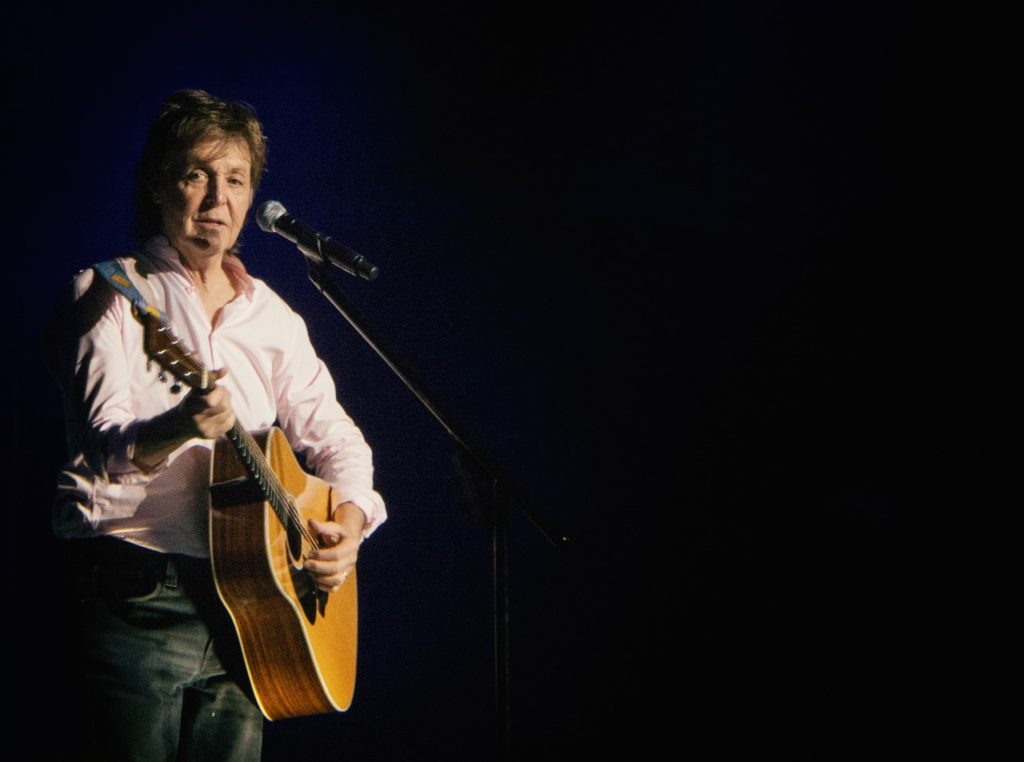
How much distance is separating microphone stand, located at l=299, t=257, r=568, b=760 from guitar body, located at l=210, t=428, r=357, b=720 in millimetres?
331

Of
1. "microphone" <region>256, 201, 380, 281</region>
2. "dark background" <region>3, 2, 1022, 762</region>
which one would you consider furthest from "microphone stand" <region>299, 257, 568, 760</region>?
"dark background" <region>3, 2, 1022, 762</region>

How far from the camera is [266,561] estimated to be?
63.7 inches

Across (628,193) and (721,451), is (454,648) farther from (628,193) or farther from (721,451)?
(628,193)

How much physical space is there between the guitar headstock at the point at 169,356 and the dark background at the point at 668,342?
3.84 feet

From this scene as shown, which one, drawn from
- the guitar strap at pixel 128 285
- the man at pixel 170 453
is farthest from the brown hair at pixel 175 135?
the guitar strap at pixel 128 285

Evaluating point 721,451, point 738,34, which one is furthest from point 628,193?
point 721,451

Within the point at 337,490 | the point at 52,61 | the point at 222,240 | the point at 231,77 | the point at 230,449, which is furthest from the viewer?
the point at 231,77

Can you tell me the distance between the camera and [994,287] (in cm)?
264

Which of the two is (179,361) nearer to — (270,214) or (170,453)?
(170,453)

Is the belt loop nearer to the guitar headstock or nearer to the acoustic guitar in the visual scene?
the acoustic guitar

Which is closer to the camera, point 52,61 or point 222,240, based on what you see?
point 222,240

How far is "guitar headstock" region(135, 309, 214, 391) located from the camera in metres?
1.53

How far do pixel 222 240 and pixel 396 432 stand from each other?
3.66 ft

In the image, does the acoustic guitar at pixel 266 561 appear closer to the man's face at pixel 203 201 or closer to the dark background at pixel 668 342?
the man's face at pixel 203 201
